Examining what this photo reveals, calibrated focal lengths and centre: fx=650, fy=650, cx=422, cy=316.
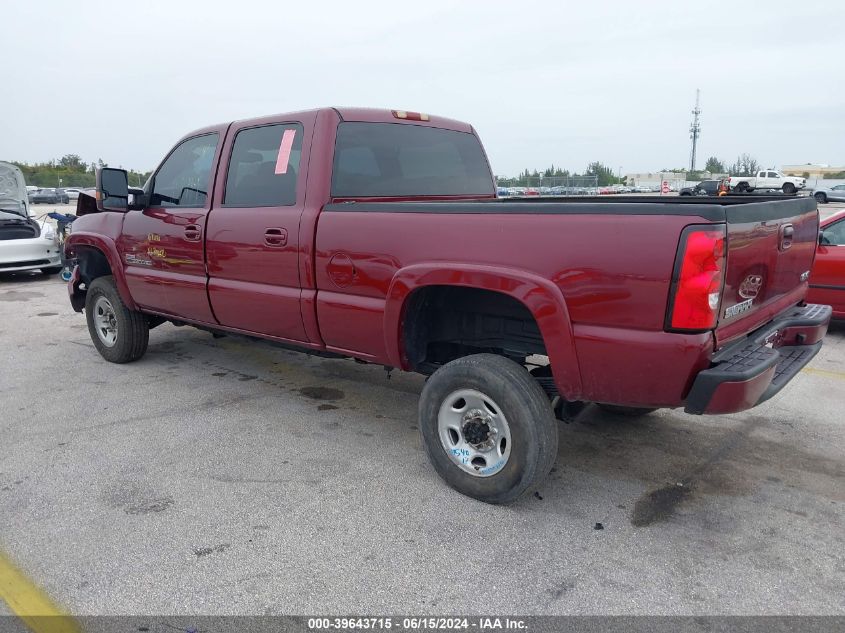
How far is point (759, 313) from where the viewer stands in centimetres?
313

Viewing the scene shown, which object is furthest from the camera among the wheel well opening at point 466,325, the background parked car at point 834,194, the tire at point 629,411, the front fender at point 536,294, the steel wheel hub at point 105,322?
the background parked car at point 834,194

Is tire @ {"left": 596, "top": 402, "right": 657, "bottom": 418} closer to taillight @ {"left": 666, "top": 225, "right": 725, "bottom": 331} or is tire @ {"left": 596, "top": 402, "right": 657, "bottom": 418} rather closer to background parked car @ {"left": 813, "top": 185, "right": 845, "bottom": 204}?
taillight @ {"left": 666, "top": 225, "right": 725, "bottom": 331}

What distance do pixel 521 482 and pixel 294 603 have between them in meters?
1.18

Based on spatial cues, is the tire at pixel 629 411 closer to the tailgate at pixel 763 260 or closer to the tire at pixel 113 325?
the tailgate at pixel 763 260

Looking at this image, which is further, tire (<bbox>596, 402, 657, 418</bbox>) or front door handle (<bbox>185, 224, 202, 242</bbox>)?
front door handle (<bbox>185, 224, 202, 242</bbox>)

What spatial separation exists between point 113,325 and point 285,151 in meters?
2.89

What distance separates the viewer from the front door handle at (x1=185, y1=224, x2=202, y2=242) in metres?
4.59

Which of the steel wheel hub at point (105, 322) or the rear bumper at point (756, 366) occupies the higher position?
the rear bumper at point (756, 366)

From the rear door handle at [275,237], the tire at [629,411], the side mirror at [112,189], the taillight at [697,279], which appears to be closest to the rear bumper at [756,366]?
the taillight at [697,279]

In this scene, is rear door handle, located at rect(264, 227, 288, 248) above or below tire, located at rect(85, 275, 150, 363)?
above

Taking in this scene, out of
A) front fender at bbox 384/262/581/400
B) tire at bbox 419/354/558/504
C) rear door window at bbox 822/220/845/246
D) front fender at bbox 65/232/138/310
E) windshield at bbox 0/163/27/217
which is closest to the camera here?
front fender at bbox 384/262/581/400

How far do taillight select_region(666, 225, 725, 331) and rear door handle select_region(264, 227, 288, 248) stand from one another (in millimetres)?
2325

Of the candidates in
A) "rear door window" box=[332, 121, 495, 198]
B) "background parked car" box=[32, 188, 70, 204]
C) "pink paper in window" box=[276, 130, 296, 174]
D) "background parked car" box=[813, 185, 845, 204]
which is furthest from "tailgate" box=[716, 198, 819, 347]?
"background parked car" box=[32, 188, 70, 204]

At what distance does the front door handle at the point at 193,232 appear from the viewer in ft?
15.1
